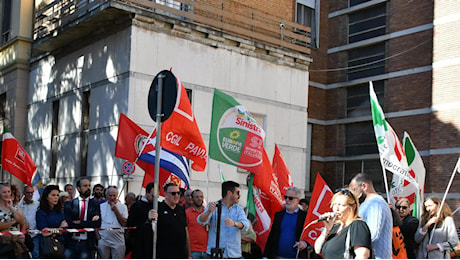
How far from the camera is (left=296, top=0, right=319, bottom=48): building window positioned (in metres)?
26.7

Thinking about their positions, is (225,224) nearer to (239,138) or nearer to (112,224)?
(239,138)

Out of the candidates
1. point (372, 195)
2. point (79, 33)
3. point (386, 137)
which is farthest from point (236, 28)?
point (372, 195)

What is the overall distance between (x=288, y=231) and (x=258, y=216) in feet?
5.37

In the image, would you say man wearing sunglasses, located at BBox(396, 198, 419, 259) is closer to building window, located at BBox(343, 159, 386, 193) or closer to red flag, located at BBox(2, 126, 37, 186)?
red flag, located at BBox(2, 126, 37, 186)

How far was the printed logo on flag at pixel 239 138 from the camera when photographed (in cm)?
977

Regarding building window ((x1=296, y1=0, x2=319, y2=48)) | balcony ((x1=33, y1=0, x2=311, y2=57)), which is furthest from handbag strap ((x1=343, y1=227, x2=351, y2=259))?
building window ((x1=296, y1=0, x2=319, y2=48))

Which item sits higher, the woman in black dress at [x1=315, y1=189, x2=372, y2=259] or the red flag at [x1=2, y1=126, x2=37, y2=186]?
the red flag at [x1=2, y1=126, x2=37, y2=186]

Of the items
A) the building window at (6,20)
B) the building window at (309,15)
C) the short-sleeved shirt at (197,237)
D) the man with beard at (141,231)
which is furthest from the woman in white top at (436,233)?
the building window at (309,15)

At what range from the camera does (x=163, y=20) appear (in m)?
17.6

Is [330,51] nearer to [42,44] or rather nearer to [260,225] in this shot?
[42,44]

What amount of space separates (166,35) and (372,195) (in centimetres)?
1242

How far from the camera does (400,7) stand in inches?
1022

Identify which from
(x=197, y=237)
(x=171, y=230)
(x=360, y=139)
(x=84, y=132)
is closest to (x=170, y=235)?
(x=171, y=230)

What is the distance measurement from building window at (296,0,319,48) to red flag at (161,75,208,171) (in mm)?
18304
